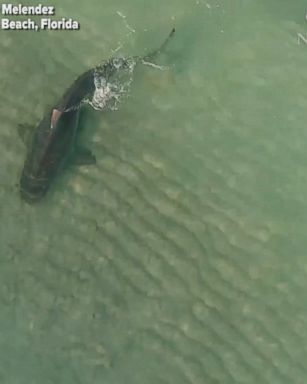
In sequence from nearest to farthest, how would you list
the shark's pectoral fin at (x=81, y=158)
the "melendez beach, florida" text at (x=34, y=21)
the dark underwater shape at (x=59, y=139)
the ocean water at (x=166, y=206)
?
the dark underwater shape at (x=59, y=139) → the ocean water at (x=166, y=206) → the shark's pectoral fin at (x=81, y=158) → the "melendez beach, florida" text at (x=34, y=21)

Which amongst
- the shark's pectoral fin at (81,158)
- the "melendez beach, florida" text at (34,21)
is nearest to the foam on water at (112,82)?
the shark's pectoral fin at (81,158)

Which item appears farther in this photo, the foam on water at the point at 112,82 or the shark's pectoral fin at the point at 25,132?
the shark's pectoral fin at the point at 25,132

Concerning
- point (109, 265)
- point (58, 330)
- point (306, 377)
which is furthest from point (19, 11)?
point (306, 377)

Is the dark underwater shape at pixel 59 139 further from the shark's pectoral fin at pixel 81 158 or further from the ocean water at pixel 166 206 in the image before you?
the ocean water at pixel 166 206

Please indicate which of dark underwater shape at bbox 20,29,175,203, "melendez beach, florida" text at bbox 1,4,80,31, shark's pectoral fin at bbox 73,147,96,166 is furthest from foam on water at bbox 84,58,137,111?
"melendez beach, florida" text at bbox 1,4,80,31

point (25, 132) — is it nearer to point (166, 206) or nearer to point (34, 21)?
point (34, 21)

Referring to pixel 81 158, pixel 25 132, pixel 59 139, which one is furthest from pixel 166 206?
pixel 25 132
